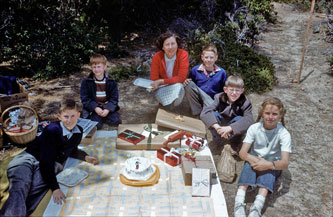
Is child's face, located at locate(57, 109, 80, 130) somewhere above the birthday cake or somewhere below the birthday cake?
above

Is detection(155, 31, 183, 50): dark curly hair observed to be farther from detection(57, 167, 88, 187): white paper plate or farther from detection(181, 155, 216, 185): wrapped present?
detection(57, 167, 88, 187): white paper plate

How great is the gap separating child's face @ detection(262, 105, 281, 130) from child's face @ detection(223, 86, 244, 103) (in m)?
0.66

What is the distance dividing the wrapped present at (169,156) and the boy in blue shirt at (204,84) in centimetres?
135

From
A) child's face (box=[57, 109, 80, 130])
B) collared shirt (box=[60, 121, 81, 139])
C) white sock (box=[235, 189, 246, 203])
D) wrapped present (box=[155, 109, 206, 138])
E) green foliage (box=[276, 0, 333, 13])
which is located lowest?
white sock (box=[235, 189, 246, 203])

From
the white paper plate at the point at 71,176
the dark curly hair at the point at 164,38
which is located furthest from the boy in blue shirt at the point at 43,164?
the dark curly hair at the point at 164,38

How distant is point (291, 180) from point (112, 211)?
2365 mm

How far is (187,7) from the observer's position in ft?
34.6

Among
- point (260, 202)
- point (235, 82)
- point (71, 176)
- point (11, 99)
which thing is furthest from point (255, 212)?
point (11, 99)

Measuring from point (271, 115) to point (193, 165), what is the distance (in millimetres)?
1032

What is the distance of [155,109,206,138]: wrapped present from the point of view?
3.99m

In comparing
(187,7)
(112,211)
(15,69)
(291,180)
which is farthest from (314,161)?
(187,7)

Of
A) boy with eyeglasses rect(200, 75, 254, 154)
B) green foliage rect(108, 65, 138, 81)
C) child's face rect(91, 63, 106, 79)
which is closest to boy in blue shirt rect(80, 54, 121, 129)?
child's face rect(91, 63, 106, 79)

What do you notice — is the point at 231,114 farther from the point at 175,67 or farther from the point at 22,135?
the point at 22,135

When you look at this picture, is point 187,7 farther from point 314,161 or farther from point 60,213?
point 60,213
